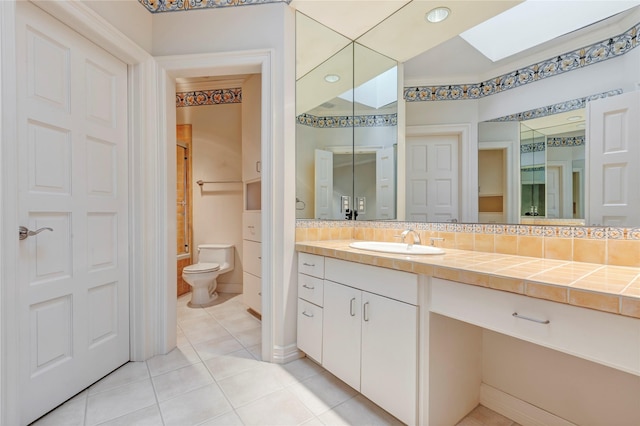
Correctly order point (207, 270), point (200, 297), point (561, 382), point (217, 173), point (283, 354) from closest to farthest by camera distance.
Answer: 1. point (561, 382)
2. point (283, 354)
3. point (207, 270)
4. point (200, 297)
5. point (217, 173)

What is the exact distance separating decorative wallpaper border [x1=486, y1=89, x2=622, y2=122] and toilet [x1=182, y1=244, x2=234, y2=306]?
3018 millimetres

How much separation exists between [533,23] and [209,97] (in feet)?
11.7

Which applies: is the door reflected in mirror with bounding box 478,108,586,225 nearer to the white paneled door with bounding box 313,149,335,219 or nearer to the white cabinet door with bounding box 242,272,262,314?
the white paneled door with bounding box 313,149,335,219

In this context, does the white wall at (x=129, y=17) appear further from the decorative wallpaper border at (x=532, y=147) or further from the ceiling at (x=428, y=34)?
the decorative wallpaper border at (x=532, y=147)

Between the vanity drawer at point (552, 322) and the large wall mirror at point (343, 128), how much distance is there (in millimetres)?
1008

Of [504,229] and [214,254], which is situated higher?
[504,229]

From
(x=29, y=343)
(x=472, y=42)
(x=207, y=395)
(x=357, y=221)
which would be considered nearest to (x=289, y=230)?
(x=357, y=221)

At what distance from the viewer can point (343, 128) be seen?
2436 mm

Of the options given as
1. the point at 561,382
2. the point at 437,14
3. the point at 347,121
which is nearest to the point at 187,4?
the point at 347,121

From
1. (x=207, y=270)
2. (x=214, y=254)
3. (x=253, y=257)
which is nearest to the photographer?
(x=253, y=257)

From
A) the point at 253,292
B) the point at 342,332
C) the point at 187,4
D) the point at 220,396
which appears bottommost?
the point at 220,396

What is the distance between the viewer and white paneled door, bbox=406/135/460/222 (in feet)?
5.60

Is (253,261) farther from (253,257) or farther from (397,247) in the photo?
(397,247)

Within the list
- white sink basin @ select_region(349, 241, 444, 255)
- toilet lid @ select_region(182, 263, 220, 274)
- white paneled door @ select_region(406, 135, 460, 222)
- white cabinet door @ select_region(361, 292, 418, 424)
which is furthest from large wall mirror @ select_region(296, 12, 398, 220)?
toilet lid @ select_region(182, 263, 220, 274)
